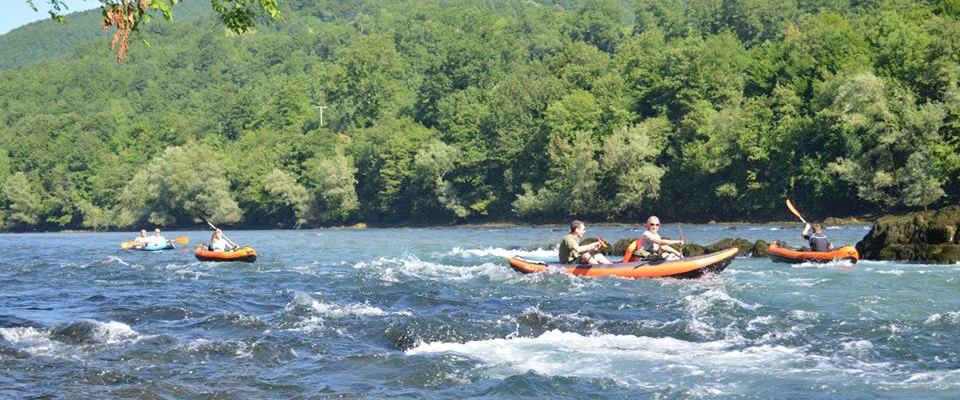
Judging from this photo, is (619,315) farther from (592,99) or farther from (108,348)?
(592,99)

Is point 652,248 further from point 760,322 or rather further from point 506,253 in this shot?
point 506,253

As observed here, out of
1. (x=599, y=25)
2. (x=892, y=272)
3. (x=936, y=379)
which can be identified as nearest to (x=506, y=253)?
(x=892, y=272)

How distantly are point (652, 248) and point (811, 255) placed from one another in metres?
5.20

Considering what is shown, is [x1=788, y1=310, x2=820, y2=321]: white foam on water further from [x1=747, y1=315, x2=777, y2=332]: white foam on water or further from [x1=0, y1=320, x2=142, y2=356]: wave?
[x1=0, y1=320, x2=142, y2=356]: wave

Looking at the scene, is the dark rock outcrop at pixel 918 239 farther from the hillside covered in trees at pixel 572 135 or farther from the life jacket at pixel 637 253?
the hillside covered in trees at pixel 572 135

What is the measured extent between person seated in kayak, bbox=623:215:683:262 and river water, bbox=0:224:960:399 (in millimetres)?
1209

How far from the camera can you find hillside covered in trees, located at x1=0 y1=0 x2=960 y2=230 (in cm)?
5581

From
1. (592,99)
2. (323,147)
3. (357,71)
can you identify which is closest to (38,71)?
(357,71)

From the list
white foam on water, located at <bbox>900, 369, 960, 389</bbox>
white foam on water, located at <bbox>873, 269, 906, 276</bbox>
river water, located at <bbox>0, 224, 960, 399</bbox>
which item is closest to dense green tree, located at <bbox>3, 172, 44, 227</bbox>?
river water, located at <bbox>0, 224, 960, 399</bbox>

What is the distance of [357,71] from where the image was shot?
11556cm

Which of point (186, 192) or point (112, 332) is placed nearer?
point (112, 332)

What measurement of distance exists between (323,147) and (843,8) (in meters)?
45.1

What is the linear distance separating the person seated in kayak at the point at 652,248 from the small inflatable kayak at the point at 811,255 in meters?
4.71

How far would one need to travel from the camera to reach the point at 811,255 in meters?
28.2
